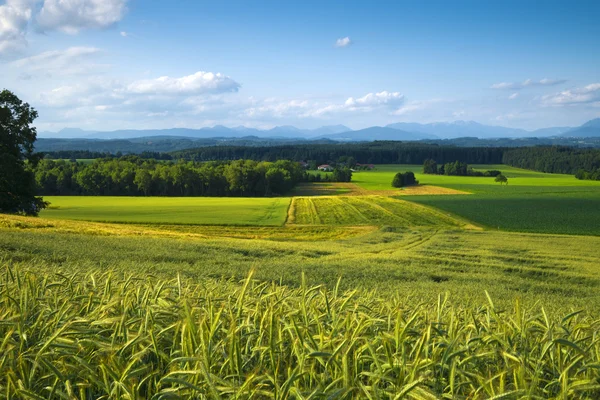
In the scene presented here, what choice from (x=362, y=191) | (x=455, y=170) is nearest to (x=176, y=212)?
(x=362, y=191)

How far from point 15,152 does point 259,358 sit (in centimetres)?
4213

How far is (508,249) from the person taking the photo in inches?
1431

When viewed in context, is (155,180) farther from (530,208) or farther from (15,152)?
(530,208)

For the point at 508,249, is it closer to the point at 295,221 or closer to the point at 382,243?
the point at 382,243

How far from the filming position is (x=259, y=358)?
2289 millimetres

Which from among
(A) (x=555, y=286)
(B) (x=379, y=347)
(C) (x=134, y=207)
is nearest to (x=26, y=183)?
(C) (x=134, y=207)

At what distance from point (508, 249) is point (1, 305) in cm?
3886

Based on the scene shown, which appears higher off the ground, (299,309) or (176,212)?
(299,309)

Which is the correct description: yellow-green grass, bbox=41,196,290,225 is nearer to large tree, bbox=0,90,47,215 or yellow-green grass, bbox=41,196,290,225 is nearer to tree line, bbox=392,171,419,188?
large tree, bbox=0,90,47,215

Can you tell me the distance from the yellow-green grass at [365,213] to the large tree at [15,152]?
30545 mm

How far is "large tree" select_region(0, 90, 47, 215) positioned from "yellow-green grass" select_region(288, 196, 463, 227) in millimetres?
30545

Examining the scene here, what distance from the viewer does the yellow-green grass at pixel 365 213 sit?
190ft

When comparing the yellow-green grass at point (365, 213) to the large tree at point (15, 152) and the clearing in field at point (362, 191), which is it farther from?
the large tree at point (15, 152)

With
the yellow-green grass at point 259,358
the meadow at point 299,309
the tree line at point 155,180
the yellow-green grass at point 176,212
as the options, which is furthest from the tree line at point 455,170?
the yellow-green grass at point 259,358
